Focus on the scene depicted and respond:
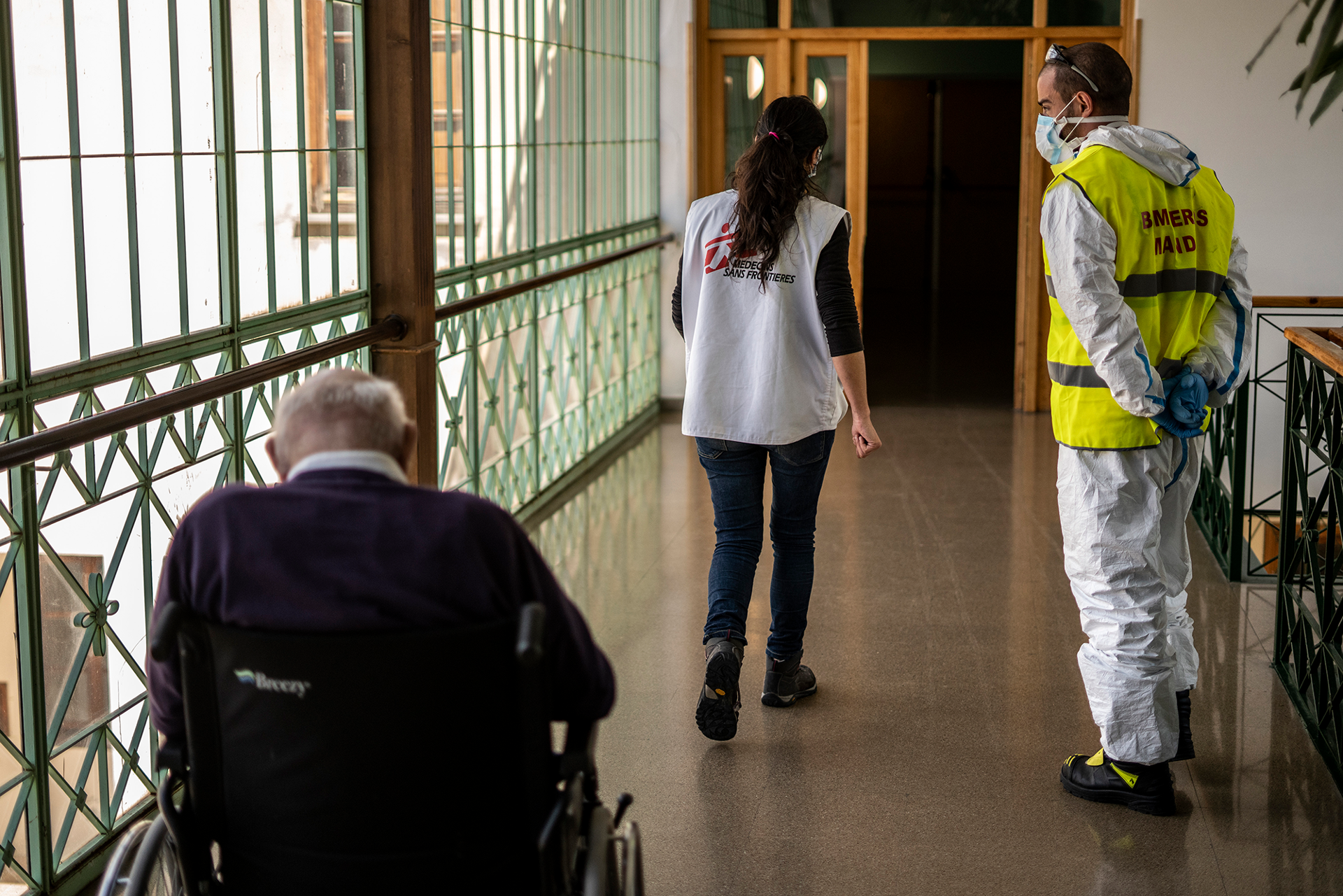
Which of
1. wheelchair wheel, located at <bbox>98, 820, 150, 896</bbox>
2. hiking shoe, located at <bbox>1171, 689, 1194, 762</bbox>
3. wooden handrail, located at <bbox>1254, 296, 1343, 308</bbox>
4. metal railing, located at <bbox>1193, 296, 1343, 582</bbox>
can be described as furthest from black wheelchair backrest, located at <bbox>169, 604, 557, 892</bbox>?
wooden handrail, located at <bbox>1254, 296, 1343, 308</bbox>

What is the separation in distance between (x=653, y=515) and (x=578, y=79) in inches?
86.6

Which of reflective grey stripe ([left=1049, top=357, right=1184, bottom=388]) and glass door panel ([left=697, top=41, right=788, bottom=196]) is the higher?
glass door panel ([left=697, top=41, right=788, bottom=196])

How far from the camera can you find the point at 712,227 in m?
A: 3.04

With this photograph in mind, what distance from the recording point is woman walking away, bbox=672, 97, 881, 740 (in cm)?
298

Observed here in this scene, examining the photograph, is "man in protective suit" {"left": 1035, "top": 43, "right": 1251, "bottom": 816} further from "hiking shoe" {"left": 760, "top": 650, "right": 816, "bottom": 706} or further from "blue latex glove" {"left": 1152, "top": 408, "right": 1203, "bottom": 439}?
"hiking shoe" {"left": 760, "top": 650, "right": 816, "bottom": 706}

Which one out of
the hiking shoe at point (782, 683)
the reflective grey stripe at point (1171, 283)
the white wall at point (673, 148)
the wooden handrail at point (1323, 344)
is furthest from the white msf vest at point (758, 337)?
the white wall at point (673, 148)

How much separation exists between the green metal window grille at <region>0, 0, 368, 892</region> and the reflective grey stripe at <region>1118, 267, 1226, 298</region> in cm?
201

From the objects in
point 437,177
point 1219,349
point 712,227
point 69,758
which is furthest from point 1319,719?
point 437,177

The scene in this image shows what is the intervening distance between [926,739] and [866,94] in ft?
17.6

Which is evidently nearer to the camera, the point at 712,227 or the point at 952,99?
the point at 712,227

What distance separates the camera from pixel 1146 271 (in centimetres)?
265

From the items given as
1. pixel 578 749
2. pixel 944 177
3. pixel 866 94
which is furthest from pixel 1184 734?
pixel 944 177

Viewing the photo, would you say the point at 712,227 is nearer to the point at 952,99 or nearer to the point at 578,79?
the point at 578,79

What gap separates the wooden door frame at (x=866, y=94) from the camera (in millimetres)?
7730
